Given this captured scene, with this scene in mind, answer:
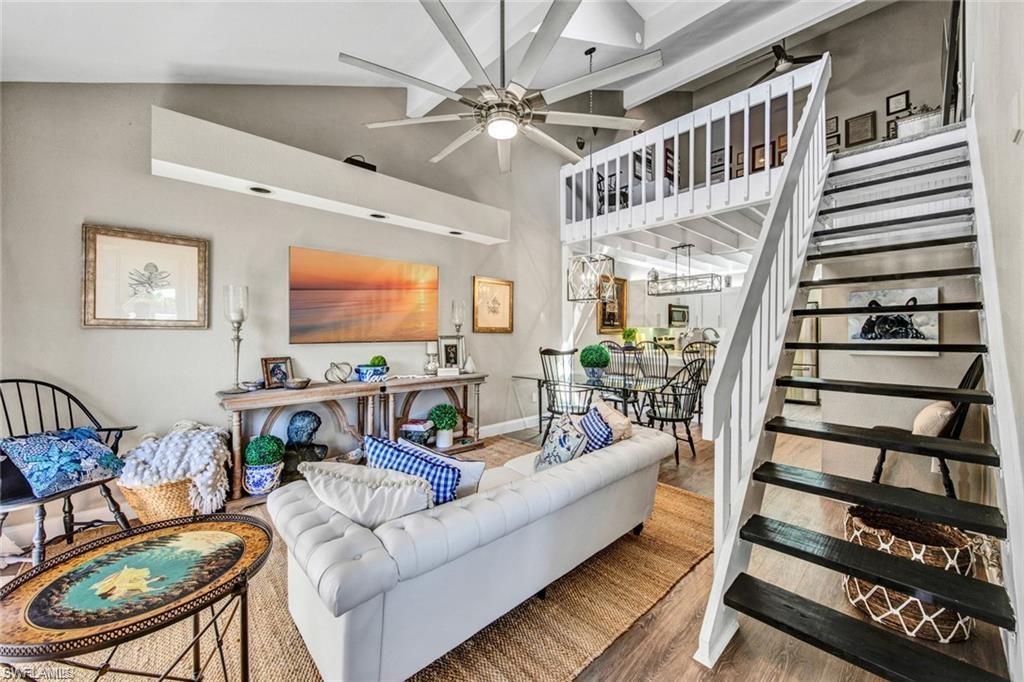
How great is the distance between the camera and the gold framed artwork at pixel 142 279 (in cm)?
271

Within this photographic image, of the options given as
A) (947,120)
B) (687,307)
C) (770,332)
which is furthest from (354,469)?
(687,307)

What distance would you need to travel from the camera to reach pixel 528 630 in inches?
70.9

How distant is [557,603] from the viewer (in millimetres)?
1975

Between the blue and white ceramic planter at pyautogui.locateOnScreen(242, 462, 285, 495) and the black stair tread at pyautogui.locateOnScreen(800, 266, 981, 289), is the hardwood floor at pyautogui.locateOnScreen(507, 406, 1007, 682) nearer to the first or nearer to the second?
the black stair tread at pyautogui.locateOnScreen(800, 266, 981, 289)

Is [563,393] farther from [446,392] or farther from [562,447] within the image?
[562,447]

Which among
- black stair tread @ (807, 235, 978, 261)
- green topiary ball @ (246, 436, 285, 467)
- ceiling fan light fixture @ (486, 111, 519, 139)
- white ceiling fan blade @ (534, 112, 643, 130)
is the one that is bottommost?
green topiary ball @ (246, 436, 285, 467)

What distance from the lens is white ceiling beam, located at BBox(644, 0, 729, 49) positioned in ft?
12.0

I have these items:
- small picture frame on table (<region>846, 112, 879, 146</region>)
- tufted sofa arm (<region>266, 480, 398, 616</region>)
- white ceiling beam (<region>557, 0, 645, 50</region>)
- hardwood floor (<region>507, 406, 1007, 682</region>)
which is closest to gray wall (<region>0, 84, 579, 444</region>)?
white ceiling beam (<region>557, 0, 645, 50</region>)

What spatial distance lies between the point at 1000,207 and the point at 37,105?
16.4ft

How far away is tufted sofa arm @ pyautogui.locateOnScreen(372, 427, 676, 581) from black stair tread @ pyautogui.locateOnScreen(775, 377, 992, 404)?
91cm

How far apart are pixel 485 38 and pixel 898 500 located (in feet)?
11.8

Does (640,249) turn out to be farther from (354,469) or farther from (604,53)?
(354,469)

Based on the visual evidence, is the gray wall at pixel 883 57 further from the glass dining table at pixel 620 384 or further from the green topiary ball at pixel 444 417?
the green topiary ball at pixel 444 417

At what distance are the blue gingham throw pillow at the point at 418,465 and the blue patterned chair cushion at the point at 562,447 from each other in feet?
1.97
